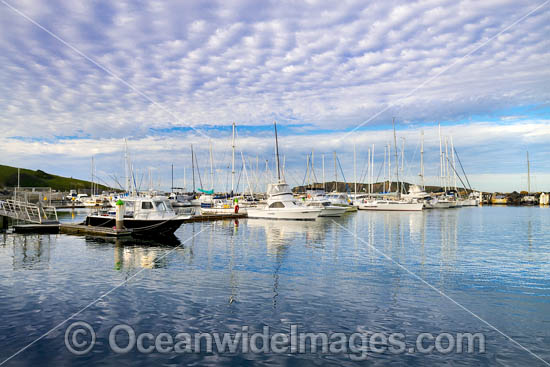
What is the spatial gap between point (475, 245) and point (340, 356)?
83.1 ft

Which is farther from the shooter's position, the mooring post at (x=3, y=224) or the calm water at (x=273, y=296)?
the mooring post at (x=3, y=224)

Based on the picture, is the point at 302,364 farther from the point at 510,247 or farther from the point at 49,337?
the point at 510,247

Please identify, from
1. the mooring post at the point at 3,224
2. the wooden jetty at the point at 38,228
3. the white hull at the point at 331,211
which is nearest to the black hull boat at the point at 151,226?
the wooden jetty at the point at 38,228

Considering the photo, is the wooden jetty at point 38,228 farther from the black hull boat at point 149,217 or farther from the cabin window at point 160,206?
the cabin window at point 160,206

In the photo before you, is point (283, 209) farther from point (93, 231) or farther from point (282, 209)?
point (93, 231)

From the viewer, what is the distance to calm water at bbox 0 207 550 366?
969 centimetres

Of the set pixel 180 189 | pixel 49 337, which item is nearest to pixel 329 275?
pixel 49 337

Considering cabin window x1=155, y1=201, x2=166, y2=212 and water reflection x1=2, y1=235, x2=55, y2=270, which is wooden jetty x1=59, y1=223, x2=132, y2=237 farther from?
cabin window x1=155, y1=201, x2=166, y2=212

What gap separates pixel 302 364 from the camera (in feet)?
29.9

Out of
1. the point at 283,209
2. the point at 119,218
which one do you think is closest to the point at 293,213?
the point at 283,209
